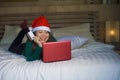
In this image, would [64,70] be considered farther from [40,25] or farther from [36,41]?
[40,25]

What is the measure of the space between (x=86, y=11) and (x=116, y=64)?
1823 mm

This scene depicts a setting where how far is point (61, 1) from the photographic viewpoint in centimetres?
386

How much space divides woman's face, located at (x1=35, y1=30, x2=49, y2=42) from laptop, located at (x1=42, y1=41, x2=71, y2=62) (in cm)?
26

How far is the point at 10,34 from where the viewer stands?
11.6 feet

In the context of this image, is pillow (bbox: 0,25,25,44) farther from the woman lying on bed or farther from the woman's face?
the woman's face

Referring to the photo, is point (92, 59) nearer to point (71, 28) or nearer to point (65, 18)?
point (71, 28)

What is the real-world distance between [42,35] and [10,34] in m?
1.19

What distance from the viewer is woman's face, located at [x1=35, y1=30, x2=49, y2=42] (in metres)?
2.45

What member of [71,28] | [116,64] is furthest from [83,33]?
[116,64]

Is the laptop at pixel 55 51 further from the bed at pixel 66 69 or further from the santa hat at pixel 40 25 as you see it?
the santa hat at pixel 40 25

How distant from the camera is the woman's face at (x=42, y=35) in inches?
96.3

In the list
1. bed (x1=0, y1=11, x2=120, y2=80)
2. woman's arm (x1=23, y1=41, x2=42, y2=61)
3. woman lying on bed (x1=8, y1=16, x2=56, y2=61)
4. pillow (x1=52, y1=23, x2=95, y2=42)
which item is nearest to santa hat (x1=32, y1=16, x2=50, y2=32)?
woman lying on bed (x1=8, y1=16, x2=56, y2=61)

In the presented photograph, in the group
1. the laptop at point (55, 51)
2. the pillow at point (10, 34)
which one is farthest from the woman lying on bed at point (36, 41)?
the pillow at point (10, 34)

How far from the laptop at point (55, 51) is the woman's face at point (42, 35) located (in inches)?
10.3
